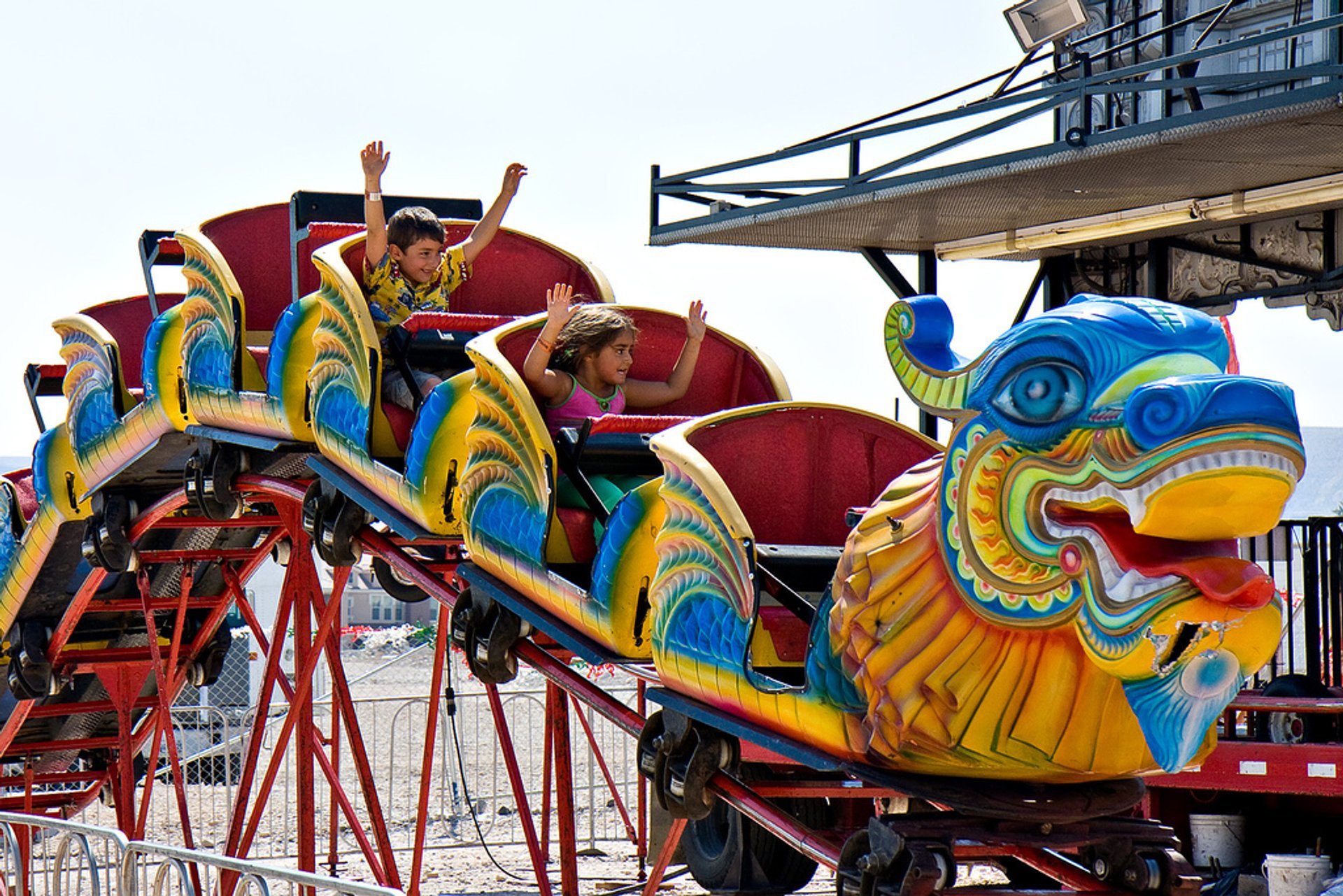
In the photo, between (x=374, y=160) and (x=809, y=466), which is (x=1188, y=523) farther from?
(x=374, y=160)

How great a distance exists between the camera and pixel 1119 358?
13.8 feet

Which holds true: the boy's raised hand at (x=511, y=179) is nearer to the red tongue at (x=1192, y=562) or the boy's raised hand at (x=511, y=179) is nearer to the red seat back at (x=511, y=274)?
the red seat back at (x=511, y=274)

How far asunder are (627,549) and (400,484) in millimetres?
1488

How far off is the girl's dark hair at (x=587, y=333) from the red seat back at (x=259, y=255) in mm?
3766

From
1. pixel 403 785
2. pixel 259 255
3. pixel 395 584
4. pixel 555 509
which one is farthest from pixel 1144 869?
pixel 403 785

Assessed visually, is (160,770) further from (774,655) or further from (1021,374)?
(1021,374)

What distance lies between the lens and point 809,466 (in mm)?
5875

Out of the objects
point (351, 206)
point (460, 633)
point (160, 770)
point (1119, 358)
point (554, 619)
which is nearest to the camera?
point (1119, 358)

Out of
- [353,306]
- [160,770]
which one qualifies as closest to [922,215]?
[353,306]

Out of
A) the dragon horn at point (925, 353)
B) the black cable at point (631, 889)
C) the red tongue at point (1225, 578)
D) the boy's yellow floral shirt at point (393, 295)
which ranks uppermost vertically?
the boy's yellow floral shirt at point (393, 295)

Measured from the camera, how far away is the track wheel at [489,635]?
257 inches

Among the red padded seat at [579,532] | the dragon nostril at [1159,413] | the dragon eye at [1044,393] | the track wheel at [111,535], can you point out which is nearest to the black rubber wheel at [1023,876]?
the red padded seat at [579,532]

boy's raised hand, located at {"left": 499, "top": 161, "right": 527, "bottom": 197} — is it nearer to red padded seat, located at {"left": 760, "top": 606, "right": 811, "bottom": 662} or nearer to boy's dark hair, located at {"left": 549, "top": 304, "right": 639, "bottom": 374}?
boy's dark hair, located at {"left": 549, "top": 304, "right": 639, "bottom": 374}

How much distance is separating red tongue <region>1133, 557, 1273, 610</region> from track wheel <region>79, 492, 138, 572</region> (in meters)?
6.46
